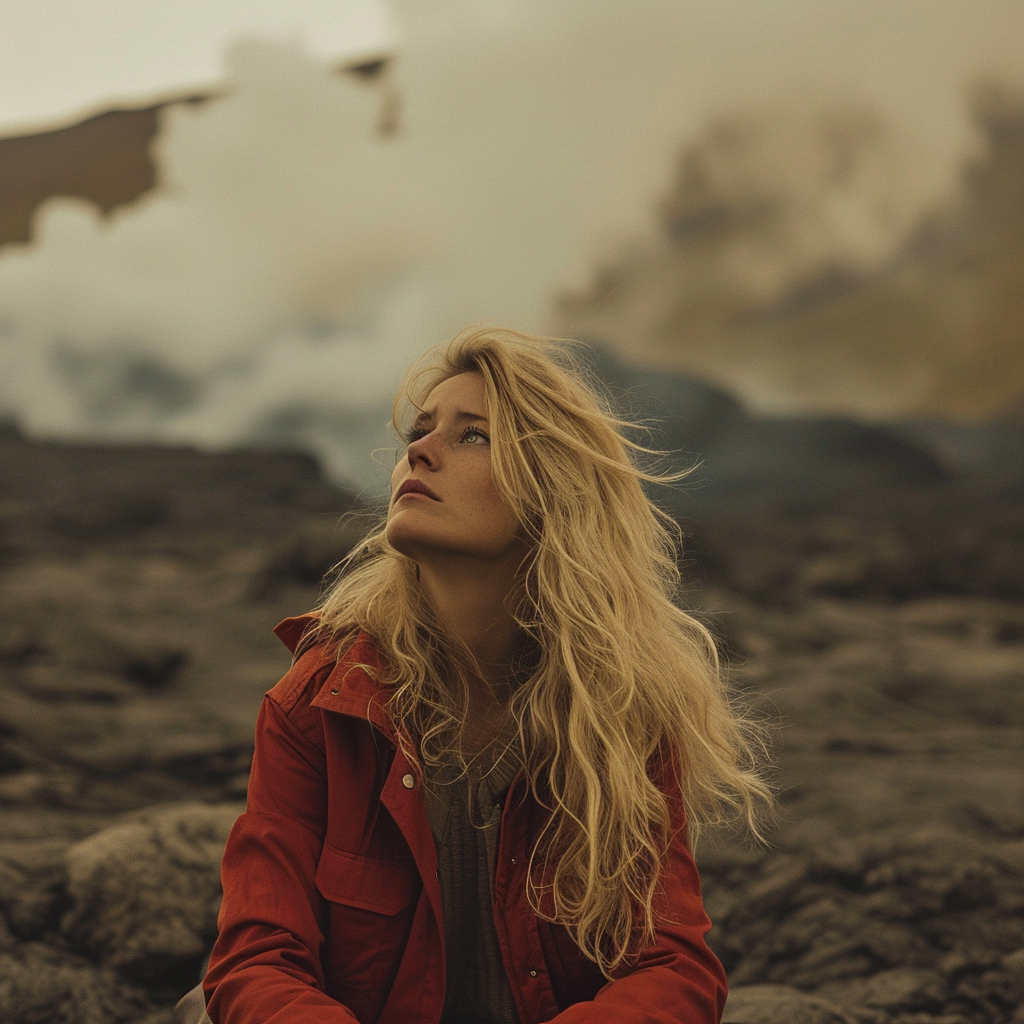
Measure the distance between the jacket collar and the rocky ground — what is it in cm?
118

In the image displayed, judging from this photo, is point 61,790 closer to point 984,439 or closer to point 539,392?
point 539,392

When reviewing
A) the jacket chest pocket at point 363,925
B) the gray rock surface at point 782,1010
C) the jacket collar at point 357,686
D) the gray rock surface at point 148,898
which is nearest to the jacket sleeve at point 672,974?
the jacket chest pocket at point 363,925

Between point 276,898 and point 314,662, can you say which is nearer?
point 276,898

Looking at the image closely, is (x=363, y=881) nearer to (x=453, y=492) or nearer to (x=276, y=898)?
(x=276, y=898)

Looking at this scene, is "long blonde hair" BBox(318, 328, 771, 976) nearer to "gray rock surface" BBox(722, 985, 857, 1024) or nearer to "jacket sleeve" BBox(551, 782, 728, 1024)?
"jacket sleeve" BBox(551, 782, 728, 1024)

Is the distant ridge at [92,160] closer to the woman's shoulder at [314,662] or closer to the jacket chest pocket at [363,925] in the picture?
the woman's shoulder at [314,662]

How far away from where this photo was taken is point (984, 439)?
8414mm

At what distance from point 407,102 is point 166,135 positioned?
2071 millimetres

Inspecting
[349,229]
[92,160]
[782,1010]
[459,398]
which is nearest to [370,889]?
[459,398]

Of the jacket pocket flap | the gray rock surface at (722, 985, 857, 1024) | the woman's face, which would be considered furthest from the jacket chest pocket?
the gray rock surface at (722, 985, 857, 1024)

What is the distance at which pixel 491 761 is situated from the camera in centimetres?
145

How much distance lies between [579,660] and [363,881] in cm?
41

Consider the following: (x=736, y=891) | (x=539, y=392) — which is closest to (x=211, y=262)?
(x=736, y=891)

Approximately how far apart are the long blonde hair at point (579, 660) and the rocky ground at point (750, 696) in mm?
887
